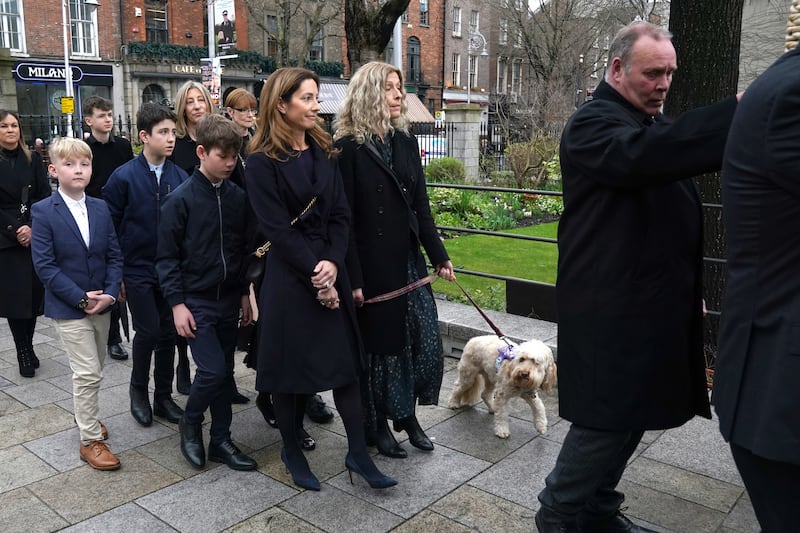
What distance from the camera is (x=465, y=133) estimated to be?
17328 mm

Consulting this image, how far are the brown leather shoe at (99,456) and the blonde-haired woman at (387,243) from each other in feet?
4.79

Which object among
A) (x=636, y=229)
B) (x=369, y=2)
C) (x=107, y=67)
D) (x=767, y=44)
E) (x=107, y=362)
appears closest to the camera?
(x=636, y=229)

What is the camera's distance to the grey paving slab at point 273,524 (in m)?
3.38

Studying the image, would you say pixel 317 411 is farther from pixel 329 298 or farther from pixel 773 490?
pixel 773 490

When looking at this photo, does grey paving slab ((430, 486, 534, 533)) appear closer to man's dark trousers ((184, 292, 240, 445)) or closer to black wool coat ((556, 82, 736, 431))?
black wool coat ((556, 82, 736, 431))

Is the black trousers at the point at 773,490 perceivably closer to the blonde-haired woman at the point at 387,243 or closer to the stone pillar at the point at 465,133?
the blonde-haired woman at the point at 387,243

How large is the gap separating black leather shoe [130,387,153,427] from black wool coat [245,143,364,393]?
145 cm

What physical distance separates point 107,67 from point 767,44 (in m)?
29.0

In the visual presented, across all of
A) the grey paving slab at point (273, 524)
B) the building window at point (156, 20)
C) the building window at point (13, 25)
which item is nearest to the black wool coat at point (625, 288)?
the grey paving slab at point (273, 524)

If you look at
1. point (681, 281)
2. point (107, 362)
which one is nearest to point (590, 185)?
point (681, 281)

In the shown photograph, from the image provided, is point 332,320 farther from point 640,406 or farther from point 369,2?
point 369,2

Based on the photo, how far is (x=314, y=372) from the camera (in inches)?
142

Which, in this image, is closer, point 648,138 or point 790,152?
point 790,152

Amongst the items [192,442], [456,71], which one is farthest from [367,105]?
[456,71]
